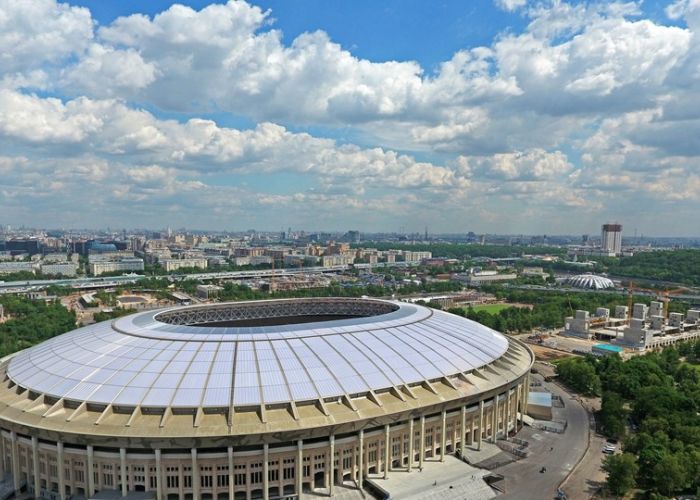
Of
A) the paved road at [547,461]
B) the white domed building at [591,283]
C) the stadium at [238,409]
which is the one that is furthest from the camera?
the white domed building at [591,283]

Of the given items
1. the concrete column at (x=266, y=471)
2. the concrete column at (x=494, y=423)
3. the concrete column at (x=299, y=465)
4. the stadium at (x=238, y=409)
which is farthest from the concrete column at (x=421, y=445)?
the concrete column at (x=266, y=471)

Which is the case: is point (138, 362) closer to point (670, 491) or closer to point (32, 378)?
point (32, 378)

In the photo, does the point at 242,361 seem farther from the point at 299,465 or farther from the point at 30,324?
the point at 30,324

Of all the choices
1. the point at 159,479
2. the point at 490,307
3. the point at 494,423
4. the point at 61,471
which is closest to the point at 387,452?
the point at 494,423

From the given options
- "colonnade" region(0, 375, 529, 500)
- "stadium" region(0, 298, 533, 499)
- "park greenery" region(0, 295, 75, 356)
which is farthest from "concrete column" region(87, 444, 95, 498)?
"park greenery" region(0, 295, 75, 356)

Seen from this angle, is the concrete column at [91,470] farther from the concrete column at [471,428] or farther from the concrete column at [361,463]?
the concrete column at [471,428]

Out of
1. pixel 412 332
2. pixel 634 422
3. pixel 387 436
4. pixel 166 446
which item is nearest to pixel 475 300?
pixel 634 422

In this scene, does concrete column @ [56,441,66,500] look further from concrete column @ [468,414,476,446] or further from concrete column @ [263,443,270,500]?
concrete column @ [468,414,476,446]
